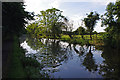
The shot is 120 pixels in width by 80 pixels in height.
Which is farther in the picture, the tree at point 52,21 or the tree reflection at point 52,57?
the tree at point 52,21

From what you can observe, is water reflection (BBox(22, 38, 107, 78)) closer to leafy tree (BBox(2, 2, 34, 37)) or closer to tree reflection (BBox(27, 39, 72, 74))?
tree reflection (BBox(27, 39, 72, 74))

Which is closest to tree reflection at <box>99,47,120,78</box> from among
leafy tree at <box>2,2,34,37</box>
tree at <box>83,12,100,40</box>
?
leafy tree at <box>2,2,34,37</box>

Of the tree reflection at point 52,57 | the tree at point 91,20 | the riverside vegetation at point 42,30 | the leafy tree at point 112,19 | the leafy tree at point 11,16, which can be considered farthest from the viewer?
the tree at point 91,20

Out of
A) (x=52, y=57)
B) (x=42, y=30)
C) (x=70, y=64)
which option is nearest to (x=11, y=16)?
(x=52, y=57)

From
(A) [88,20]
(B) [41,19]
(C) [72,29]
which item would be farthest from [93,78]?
(B) [41,19]

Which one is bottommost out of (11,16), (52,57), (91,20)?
(52,57)

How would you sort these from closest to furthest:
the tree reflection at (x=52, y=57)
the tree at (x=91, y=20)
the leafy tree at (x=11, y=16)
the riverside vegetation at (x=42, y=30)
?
1. the riverside vegetation at (x=42, y=30)
2. the tree reflection at (x=52, y=57)
3. the leafy tree at (x=11, y=16)
4. the tree at (x=91, y=20)

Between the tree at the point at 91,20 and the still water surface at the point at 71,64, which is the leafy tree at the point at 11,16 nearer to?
the still water surface at the point at 71,64

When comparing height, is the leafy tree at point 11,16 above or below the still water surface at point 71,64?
above

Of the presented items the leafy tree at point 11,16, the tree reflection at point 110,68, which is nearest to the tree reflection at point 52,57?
the tree reflection at point 110,68

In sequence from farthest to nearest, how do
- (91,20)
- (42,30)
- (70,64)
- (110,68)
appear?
(42,30)
(91,20)
(70,64)
(110,68)

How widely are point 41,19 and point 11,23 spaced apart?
37.6 meters

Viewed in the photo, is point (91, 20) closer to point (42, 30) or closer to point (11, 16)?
point (42, 30)

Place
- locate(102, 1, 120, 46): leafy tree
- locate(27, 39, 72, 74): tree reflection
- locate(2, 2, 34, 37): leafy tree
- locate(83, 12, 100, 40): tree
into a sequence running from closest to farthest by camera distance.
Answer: locate(27, 39, 72, 74): tree reflection
locate(2, 2, 34, 37): leafy tree
locate(102, 1, 120, 46): leafy tree
locate(83, 12, 100, 40): tree
